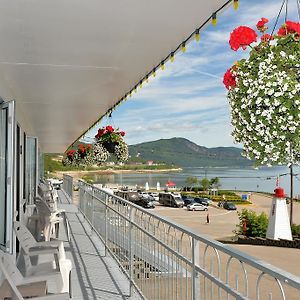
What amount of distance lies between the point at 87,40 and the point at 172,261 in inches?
74.0

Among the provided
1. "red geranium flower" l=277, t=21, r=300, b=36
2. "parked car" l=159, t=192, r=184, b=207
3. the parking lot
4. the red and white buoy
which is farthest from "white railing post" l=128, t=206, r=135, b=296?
"parked car" l=159, t=192, r=184, b=207

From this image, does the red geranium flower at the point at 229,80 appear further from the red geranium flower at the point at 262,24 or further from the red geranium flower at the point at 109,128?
the red geranium flower at the point at 109,128

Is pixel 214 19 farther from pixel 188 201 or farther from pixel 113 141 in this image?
pixel 188 201

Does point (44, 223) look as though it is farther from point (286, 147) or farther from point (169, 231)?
point (286, 147)

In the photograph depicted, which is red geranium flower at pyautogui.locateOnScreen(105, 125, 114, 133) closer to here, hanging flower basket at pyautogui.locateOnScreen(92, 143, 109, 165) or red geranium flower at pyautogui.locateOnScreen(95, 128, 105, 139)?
red geranium flower at pyautogui.locateOnScreen(95, 128, 105, 139)

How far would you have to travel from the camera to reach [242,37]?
2.44 m

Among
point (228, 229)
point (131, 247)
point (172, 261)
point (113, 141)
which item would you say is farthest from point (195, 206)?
point (172, 261)

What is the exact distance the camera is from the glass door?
4.99 meters

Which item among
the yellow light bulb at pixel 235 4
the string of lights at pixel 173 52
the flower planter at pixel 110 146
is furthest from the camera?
the flower planter at pixel 110 146

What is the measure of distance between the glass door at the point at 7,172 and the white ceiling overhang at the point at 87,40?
339 mm

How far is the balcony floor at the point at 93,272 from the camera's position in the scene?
443 centimetres

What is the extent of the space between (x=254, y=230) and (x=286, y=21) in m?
22.8

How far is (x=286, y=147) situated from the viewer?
2.14m

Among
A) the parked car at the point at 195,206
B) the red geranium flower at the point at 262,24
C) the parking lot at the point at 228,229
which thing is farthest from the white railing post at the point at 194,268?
the parked car at the point at 195,206
